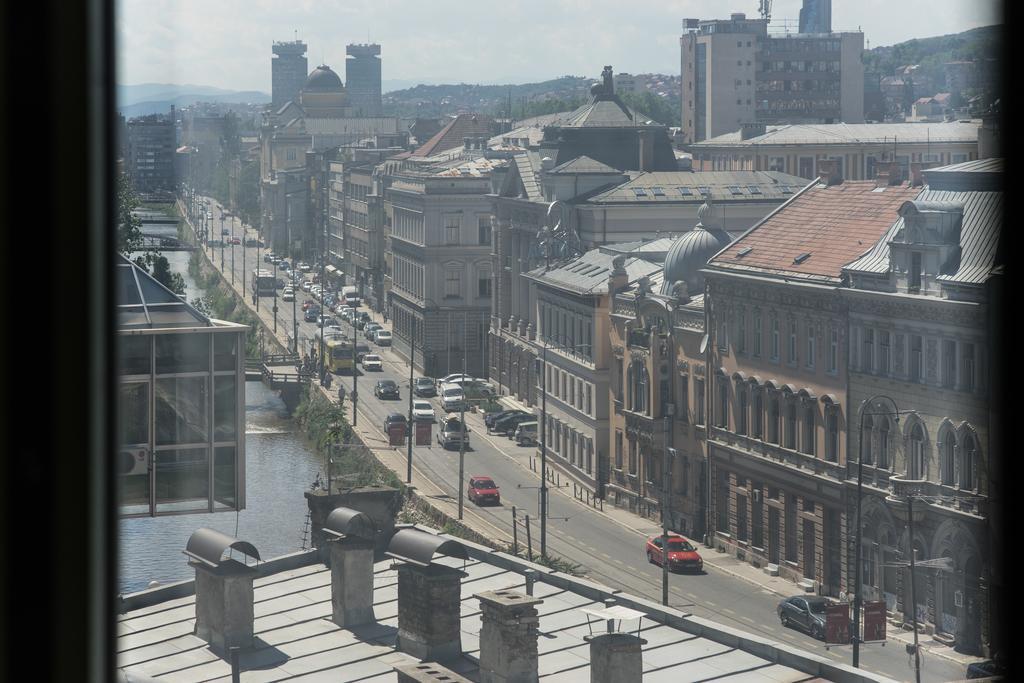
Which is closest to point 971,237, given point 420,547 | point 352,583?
point 420,547

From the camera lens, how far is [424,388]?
113ft

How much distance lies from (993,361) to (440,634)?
692 centimetres

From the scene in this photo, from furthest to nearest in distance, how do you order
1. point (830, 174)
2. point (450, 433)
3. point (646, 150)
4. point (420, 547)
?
point (646, 150) < point (450, 433) < point (830, 174) < point (420, 547)

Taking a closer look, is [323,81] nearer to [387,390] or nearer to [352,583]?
[387,390]

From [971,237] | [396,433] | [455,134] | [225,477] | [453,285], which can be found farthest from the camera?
[455,134]

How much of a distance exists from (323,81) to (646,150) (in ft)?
159

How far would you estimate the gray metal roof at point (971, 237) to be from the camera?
1669 cm

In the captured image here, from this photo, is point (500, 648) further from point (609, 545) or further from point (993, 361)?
point (609, 545)

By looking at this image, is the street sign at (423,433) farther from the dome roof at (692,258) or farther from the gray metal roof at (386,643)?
the gray metal roof at (386,643)

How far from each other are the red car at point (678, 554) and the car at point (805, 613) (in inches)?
101

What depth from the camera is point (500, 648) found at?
10477 mm

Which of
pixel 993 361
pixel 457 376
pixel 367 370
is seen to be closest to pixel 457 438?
pixel 457 376

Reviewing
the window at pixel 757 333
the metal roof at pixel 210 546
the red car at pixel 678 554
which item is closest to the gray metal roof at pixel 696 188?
the window at pixel 757 333

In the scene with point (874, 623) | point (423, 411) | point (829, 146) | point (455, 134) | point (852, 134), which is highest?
point (455, 134)
